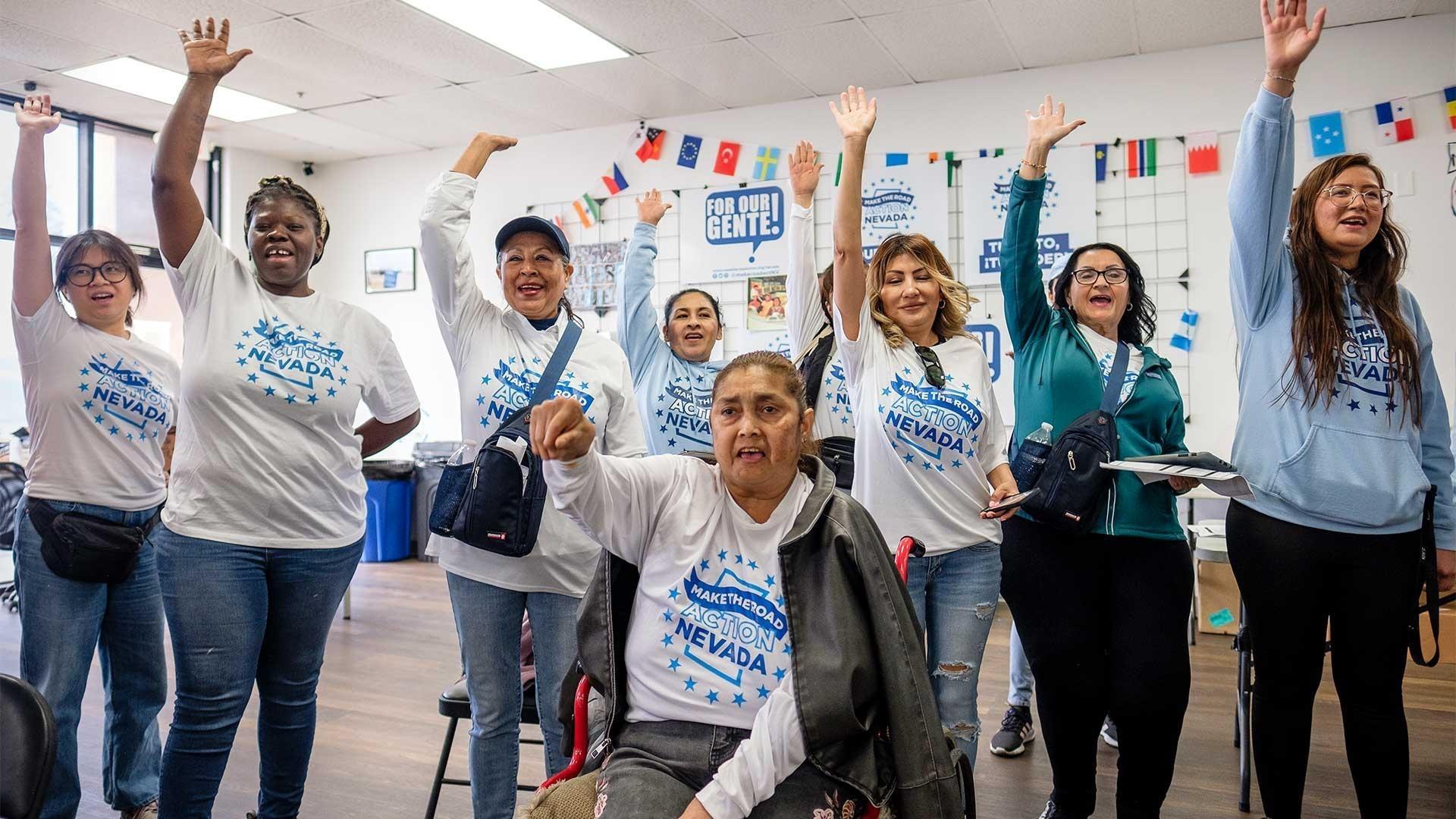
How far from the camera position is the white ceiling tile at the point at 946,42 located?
480cm

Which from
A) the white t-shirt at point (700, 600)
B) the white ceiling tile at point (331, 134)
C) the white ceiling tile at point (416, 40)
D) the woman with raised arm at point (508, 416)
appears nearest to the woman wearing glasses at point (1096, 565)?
the white t-shirt at point (700, 600)

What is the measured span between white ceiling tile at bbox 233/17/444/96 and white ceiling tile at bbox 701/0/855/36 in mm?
2000

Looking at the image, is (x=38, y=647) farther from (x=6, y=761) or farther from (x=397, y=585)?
(x=397, y=585)

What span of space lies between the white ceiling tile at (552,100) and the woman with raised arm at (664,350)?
308 cm

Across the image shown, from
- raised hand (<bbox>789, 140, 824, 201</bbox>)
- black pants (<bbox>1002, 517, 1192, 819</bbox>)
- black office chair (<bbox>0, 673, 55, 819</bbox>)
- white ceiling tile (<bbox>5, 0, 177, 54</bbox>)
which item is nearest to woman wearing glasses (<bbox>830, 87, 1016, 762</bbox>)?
black pants (<bbox>1002, 517, 1192, 819</bbox>)

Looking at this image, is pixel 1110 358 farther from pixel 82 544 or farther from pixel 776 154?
pixel 776 154

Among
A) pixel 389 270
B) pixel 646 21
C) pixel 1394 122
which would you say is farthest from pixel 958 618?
pixel 389 270

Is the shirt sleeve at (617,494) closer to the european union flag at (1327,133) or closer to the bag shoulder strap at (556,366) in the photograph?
the bag shoulder strap at (556,366)

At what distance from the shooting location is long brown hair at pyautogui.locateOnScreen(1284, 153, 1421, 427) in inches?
77.3

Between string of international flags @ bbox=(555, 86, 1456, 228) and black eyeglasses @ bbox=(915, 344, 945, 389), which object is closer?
black eyeglasses @ bbox=(915, 344, 945, 389)

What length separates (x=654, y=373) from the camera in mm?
3074

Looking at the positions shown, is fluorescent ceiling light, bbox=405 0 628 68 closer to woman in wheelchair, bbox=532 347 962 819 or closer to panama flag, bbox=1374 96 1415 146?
woman in wheelchair, bbox=532 347 962 819

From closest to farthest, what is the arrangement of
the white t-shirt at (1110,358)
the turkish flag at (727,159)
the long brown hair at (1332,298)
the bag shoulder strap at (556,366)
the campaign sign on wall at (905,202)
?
the long brown hair at (1332,298), the bag shoulder strap at (556,366), the white t-shirt at (1110,358), the campaign sign on wall at (905,202), the turkish flag at (727,159)

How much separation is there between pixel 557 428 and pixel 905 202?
15.9ft
